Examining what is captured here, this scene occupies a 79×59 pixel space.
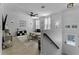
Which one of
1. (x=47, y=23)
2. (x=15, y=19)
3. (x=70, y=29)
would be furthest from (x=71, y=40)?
(x=15, y=19)

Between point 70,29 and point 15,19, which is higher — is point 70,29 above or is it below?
below

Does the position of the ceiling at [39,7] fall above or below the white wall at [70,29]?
above

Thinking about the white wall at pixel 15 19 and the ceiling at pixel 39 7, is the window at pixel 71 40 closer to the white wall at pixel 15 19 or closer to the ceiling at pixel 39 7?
the ceiling at pixel 39 7

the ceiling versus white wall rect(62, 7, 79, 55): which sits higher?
the ceiling

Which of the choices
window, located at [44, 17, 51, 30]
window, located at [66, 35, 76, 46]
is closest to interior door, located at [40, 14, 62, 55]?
window, located at [44, 17, 51, 30]

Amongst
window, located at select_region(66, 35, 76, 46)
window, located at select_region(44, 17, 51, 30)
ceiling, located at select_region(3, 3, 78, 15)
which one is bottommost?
window, located at select_region(66, 35, 76, 46)

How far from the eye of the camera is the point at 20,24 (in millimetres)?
1662

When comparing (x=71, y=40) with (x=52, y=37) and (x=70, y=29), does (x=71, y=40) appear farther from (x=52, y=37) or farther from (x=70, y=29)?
(x=52, y=37)

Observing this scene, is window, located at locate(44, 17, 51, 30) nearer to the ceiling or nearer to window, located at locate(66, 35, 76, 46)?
the ceiling

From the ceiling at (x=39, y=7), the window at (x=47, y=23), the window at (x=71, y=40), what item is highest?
the ceiling at (x=39, y=7)

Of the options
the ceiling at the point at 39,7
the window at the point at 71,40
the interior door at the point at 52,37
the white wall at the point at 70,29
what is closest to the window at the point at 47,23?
the interior door at the point at 52,37
